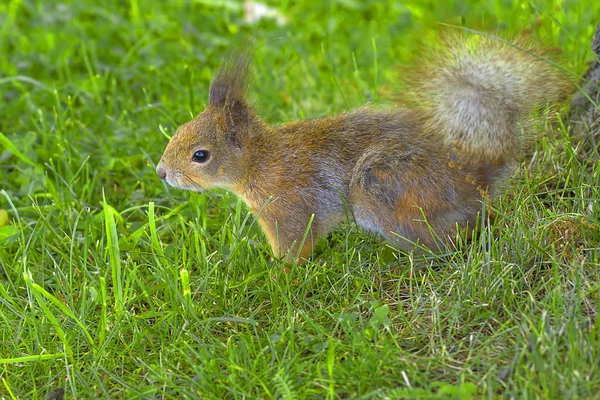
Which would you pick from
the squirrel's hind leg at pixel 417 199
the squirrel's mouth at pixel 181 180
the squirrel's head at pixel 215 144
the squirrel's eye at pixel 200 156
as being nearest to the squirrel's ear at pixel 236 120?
the squirrel's head at pixel 215 144

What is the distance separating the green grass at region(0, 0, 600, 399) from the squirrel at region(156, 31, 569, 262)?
0.37ft

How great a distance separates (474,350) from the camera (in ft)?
7.52

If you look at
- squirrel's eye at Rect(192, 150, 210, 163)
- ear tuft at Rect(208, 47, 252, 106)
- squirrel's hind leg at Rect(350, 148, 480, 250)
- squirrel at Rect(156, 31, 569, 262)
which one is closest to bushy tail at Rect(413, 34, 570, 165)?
squirrel at Rect(156, 31, 569, 262)

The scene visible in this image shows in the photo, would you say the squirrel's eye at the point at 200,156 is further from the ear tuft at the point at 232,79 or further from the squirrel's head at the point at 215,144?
the ear tuft at the point at 232,79

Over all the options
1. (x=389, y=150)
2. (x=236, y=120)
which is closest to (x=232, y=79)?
(x=236, y=120)

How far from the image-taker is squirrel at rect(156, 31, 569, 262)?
2.77 m

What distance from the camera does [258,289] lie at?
8.90 feet

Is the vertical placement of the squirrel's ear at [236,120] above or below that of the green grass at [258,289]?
above

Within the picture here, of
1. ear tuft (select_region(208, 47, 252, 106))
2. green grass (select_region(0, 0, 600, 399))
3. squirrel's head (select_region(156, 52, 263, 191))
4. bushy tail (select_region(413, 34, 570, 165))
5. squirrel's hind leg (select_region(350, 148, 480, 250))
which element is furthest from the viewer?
squirrel's head (select_region(156, 52, 263, 191))

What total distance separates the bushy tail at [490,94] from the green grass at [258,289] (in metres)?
0.20

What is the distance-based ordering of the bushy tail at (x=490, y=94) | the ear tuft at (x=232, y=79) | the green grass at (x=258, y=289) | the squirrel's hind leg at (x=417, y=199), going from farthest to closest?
1. the ear tuft at (x=232, y=79)
2. the squirrel's hind leg at (x=417, y=199)
3. the bushy tail at (x=490, y=94)
4. the green grass at (x=258, y=289)

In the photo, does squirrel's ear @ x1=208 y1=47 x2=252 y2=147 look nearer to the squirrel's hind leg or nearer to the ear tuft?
the ear tuft

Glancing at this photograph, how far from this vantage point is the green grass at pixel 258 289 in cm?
222

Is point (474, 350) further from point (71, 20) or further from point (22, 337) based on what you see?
point (71, 20)
